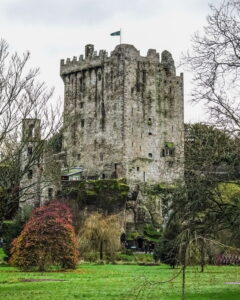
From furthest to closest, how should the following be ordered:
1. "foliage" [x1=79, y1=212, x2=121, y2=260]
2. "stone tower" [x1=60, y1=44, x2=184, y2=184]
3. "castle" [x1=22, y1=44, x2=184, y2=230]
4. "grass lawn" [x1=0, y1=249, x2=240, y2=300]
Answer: "stone tower" [x1=60, y1=44, x2=184, y2=184], "castle" [x1=22, y1=44, x2=184, y2=230], "foliage" [x1=79, y1=212, x2=121, y2=260], "grass lawn" [x1=0, y1=249, x2=240, y2=300]

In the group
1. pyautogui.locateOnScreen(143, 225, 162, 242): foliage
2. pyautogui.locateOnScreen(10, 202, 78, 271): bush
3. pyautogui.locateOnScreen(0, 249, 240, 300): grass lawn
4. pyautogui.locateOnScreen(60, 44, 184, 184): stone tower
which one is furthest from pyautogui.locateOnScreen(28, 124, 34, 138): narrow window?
pyautogui.locateOnScreen(60, 44, 184, 184): stone tower

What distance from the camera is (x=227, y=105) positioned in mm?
19359

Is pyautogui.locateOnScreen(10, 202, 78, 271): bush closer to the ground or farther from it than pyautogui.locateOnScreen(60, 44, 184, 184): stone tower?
closer to the ground

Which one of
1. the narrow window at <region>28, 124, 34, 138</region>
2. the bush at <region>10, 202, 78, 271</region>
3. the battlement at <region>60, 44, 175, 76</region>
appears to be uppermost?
the battlement at <region>60, 44, 175, 76</region>

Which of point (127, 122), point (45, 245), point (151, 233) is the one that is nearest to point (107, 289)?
point (45, 245)

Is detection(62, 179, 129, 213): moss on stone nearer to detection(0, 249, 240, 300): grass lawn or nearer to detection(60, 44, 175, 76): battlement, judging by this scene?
detection(60, 44, 175, 76): battlement

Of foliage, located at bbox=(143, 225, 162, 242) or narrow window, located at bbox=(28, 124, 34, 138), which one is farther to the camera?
foliage, located at bbox=(143, 225, 162, 242)

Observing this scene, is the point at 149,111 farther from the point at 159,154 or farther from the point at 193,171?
the point at 193,171

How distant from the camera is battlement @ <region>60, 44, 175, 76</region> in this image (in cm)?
7525

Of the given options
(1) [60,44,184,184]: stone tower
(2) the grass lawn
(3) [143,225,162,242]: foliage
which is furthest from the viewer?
(1) [60,44,184,184]: stone tower

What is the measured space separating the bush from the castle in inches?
1259

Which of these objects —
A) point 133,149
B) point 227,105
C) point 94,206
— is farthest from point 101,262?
point 227,105

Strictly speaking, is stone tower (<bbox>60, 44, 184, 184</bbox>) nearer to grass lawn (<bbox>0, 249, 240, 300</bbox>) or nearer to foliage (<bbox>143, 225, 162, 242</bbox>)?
foliage (<bbox>143, 225, 162, 242</bbox>)

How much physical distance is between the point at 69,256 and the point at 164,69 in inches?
1708
